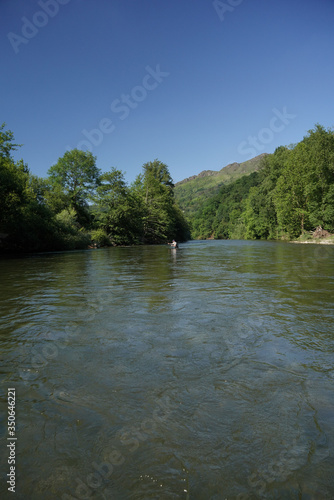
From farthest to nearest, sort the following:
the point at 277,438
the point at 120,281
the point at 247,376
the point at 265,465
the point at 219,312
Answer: the point at 120,281 → the point at 219,312 → the point at 247,376 → the point at 277,438 → the point at 265,465

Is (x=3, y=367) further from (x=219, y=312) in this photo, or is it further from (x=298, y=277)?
(x=298, y=277)

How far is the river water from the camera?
228 cm

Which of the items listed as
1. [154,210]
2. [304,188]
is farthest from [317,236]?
[154,210]

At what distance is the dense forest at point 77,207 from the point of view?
99.6ft

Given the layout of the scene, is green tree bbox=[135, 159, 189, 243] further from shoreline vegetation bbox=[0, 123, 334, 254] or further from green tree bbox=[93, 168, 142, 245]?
green tree bbox=[93, 168, 142, 245]

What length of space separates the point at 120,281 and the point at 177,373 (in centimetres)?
862

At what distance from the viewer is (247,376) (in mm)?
3920

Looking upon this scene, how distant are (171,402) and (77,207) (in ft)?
168

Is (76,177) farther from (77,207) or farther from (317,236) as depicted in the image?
(317,236)

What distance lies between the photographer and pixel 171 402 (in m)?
3.32

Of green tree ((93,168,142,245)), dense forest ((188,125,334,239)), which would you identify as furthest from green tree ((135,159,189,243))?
dense forest ((188,125,334,239))

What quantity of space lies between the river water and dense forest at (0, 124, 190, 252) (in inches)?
1028

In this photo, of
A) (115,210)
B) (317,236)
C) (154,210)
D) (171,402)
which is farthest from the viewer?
(154,210)

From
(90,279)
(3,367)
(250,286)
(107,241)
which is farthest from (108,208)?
(3,367)
